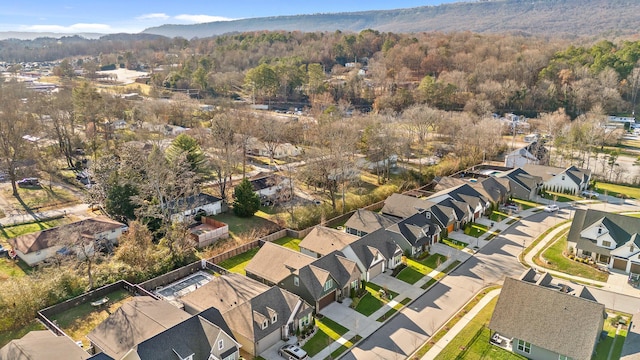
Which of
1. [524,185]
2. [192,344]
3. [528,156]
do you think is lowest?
[192,344]

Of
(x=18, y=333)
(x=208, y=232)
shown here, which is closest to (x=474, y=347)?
(x=208, y=232)

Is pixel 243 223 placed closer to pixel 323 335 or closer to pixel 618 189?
pixel 323 335

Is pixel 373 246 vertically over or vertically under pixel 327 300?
over

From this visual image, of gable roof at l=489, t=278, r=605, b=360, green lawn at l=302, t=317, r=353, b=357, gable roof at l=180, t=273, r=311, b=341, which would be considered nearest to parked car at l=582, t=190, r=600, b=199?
gable roof at l=489, t=278, r=605, b=360

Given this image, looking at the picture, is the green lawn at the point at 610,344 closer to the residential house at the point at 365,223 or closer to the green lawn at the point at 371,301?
the green lawn at the point at 371,301

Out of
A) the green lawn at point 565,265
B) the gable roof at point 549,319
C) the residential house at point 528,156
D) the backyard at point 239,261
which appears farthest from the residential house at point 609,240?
the residential house at point 528,156

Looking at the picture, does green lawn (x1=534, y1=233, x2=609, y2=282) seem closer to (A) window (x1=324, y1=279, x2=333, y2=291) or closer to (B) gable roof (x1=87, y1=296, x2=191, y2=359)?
(A) window (x1=324, y1=279, x2=333, y2=291)

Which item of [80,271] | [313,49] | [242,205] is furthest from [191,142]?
[313,49]
